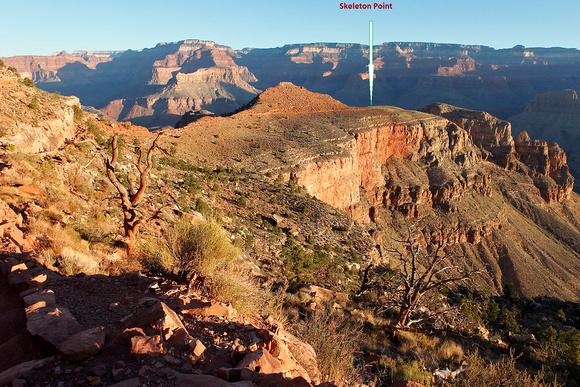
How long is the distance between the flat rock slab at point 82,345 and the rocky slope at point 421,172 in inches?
866

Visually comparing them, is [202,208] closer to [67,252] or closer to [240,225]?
[240,225]

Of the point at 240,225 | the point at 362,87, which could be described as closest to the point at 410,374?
the point at 240,225

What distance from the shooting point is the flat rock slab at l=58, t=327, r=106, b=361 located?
343 centimetres

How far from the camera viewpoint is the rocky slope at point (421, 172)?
98.2 feet

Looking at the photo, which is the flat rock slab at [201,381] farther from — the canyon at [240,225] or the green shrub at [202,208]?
the green shrub at [202,208]

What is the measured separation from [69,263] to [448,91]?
586ft

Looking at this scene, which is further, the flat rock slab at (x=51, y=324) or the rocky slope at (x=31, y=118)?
the rocky slope at (x=31, y=118)

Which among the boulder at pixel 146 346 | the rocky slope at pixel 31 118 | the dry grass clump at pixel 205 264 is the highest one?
the rocky slope at pixel 31 118

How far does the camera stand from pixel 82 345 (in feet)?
11.5

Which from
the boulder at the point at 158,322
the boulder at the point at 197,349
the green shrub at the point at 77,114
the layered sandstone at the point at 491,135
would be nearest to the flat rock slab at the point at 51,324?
the boulder at the point at 158,322

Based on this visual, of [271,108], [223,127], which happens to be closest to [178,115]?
[271,108]

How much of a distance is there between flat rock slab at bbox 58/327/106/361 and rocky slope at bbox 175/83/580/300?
22.0 metres

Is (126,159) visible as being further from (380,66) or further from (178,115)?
(380,66)

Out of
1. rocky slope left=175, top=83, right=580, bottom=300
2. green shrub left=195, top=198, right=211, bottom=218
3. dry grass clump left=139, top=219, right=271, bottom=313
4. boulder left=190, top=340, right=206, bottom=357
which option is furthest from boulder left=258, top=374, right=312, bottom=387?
rocky slope left=175, top=83, right=580, bottom=300
